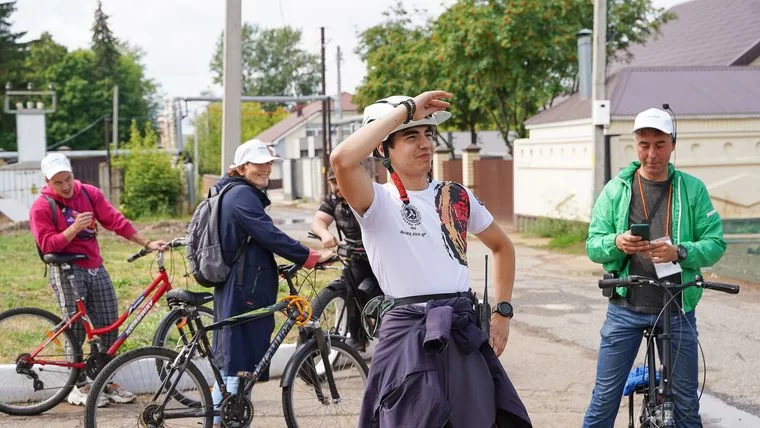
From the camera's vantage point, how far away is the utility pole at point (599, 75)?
60.6 ft

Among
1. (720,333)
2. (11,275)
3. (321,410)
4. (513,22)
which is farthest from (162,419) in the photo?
(513,22)

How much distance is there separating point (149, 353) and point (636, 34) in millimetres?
24241

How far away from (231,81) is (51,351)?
389 centimetres

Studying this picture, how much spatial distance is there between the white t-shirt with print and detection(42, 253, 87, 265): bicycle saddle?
11.7 feet

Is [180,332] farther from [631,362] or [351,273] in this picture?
[631,362]

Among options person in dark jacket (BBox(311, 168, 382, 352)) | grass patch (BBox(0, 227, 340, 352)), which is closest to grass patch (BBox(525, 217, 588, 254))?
grass patch (BBox(0, 227, 340, 352))

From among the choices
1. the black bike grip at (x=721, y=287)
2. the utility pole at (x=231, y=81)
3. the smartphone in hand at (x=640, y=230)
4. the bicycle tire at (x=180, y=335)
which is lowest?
the bicycle tire at (x=180, y=335)

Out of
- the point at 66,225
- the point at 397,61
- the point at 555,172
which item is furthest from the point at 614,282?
the point at 397,61

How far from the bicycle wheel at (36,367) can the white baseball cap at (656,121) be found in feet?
13.2

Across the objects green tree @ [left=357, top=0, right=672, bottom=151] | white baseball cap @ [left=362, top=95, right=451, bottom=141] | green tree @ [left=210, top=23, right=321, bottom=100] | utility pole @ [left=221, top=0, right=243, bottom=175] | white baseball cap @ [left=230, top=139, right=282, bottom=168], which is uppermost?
green tree @ [left=210, top=23, right=321, bottom=100]

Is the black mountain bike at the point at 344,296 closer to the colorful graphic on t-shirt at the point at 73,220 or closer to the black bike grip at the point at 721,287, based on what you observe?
the colorful graphic on t-shirt at the point at 73,220

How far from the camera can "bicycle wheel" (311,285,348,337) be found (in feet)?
24.1

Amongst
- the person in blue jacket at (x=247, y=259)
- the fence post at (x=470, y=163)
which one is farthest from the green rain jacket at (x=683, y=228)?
the fence post at (x=470, y=163)

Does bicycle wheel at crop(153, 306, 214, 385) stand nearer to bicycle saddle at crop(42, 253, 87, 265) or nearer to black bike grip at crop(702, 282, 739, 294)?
bicycle saddle at crop(42, 253, 87, 265)
